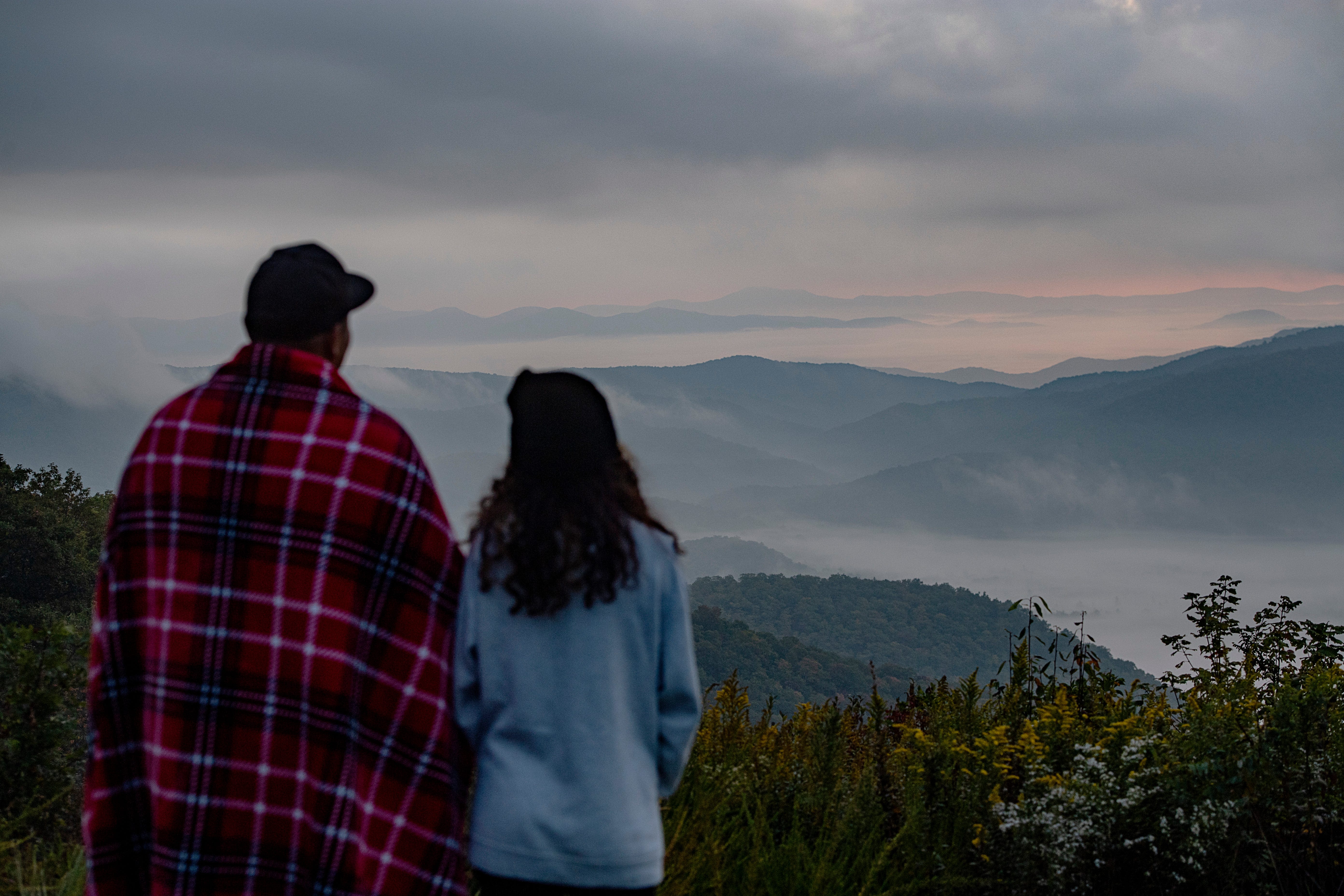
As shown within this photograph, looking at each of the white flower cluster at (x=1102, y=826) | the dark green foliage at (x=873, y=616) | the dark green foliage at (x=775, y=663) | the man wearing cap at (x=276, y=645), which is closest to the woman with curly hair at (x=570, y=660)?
the man wearing cap at (x=276, y=645)

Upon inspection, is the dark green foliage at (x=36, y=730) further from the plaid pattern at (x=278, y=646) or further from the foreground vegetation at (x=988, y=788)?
the plaid pattern at (x=278, y=646)

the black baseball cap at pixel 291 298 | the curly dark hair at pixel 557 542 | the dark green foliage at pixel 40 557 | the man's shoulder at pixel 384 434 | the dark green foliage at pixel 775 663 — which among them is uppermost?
the black baseball cap at pixel 291 298

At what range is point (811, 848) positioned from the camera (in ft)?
8.94

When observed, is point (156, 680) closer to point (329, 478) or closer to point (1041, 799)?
point (329, 478)

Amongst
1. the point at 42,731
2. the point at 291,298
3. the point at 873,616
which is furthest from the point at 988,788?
the point at 873,616

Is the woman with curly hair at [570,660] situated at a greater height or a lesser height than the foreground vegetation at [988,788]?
greater

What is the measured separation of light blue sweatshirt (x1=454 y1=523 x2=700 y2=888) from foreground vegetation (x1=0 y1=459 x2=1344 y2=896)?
91cm

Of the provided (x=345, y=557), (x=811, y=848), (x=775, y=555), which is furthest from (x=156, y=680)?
(x=775, y=555)

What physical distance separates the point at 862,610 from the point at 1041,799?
78.1 meters

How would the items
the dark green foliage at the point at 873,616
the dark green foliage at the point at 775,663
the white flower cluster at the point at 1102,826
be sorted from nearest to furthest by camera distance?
1. the white flower cluster at the point at 1102,826
2. the dark green foliage at the point at 775,663
3. the dark green foliage at the point at 873,616

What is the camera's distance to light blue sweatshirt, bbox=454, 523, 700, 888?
5.01 feet

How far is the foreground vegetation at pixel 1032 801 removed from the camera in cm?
245

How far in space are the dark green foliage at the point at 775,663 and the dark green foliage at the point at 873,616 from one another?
86.6 feet

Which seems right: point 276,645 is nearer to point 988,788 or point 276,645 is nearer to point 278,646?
point 278,646
